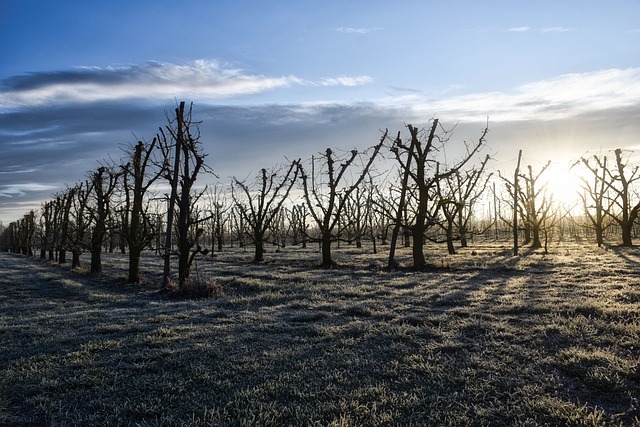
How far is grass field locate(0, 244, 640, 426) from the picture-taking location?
4809 mm

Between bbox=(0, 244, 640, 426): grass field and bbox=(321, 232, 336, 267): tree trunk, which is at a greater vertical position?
bbox=(321, 232, 336, 267): tree trunk

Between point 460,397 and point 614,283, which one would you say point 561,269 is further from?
point 460,397

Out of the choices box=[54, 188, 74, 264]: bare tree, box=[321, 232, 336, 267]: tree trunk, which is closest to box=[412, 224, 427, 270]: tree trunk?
box=[321, 232, 336, 267]: tree trunk

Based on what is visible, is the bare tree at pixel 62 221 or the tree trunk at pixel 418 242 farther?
the bare tree at pixel 62 221

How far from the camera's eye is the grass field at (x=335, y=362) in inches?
189

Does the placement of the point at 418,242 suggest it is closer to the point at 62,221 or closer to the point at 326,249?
the point at 326,249

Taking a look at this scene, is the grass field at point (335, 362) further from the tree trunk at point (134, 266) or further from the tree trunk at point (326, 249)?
the tree trunk at point (326, 249)

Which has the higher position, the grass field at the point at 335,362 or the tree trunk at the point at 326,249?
the tree trunk at the point at 326,249

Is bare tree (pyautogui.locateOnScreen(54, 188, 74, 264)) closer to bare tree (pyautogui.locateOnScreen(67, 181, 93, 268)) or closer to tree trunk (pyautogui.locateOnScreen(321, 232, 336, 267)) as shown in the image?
bare tree (pyautogui.locateOnScreen(67, 181, 93, 268))

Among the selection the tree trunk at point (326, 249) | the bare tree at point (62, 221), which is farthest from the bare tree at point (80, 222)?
the tree trunk at point (326, 249)

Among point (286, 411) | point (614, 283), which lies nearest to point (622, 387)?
point (286, 411)

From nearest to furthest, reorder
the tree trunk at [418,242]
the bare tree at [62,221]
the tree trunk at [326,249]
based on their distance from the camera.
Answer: the tree trunk at [418,242] → the tree trunk at [326,249] → the bare tree at [62,221]

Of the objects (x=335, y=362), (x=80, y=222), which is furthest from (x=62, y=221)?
(x=335, y=362)

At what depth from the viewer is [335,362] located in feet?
21.2
